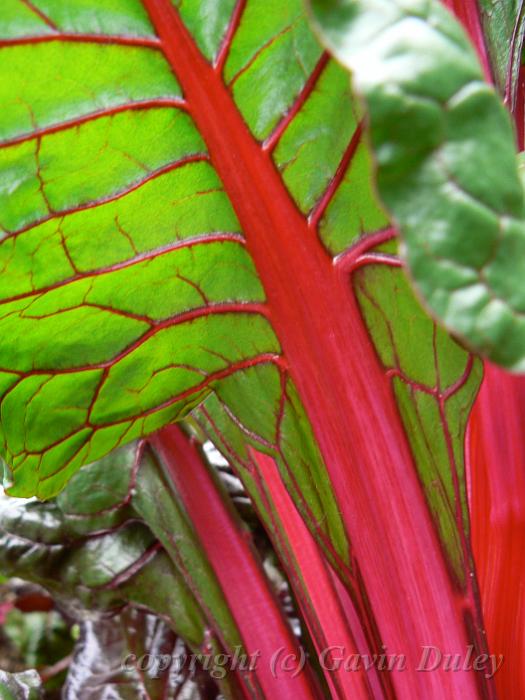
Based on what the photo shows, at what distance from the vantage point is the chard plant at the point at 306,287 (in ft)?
1.45

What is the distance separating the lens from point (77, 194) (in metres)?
0.68

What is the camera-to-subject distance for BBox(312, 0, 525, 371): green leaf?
0.42 meters

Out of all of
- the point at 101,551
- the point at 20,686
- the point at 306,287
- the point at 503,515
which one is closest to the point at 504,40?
the point at 306,287

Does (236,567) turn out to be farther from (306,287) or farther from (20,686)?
(306,287)

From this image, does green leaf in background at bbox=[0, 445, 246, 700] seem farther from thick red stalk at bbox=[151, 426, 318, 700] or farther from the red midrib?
the red midrib

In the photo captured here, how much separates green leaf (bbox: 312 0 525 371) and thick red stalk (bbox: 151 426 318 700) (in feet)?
2.47

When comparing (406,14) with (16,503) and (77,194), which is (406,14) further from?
(16,503)

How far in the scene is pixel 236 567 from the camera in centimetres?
112

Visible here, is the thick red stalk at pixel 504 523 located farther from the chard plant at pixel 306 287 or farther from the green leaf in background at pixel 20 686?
the green leaf in background at pixel 20 686

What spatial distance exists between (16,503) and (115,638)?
283mm

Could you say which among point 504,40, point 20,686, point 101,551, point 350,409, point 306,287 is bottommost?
point 20,686

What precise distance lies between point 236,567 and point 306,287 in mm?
518

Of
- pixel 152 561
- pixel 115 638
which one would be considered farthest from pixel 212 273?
pixel 115 638

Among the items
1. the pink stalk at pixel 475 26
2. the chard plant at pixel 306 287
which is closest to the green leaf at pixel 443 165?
the chard plant at pixel 306 287
